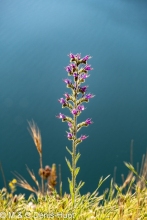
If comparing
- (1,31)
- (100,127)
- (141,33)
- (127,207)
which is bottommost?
(127,207)

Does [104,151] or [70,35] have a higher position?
[70,35]

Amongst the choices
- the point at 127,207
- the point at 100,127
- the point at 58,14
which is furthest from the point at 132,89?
the point at 127,207

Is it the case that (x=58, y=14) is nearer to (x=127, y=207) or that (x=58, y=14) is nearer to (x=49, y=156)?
(x=49, y=156)

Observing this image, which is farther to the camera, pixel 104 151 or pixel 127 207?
pixel 104 151

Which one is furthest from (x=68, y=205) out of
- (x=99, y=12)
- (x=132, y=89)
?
(x=99, y=12)

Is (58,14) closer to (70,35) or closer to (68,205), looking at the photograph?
(70,35)

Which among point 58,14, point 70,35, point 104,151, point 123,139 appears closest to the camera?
point 104,151

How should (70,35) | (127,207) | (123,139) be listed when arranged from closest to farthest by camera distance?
(127,207) → (123,139) → (70,35)

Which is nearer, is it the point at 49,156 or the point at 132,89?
the point at 49,156

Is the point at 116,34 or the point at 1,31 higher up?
the point at 1,31
